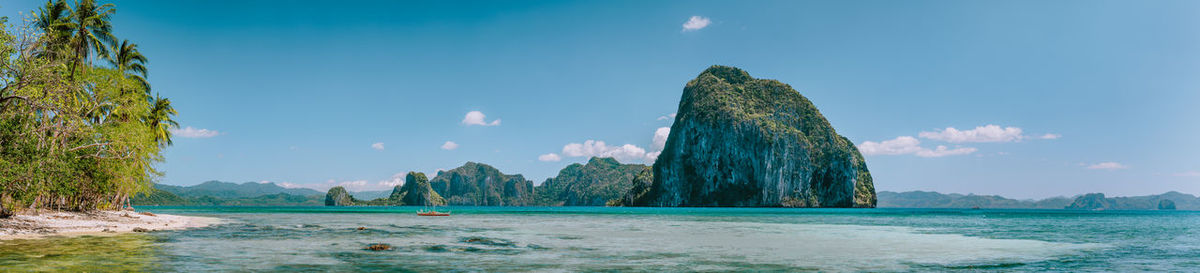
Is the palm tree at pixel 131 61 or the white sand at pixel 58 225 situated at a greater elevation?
the palm tree at pixel 131 61

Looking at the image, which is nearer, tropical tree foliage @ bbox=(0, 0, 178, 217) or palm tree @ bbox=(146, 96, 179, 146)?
tropical tree foliage @ bbox=(0, 0, 178, 217)

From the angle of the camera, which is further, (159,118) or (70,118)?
(159,118)

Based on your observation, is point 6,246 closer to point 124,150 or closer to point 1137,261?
point 124,150

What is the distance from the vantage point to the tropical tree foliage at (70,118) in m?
27.6

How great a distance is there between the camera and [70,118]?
3216 centimetres

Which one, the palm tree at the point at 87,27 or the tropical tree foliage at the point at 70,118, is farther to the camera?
the palm tree at the point at 87,27

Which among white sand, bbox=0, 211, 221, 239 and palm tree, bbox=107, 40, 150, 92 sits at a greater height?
palm tree, bbox=107, 40, 150, 92

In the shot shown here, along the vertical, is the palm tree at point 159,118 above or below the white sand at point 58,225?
above

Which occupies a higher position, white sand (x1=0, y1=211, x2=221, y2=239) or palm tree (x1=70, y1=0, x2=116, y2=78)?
palm tree (x1=70, y1=0, x2=116, y2=78)

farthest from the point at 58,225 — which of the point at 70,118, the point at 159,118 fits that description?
the point at 159,118

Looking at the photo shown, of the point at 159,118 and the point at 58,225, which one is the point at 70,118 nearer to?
the point at 58,225

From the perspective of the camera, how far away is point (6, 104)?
2859cm

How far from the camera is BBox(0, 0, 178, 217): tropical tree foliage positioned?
27.6 meters

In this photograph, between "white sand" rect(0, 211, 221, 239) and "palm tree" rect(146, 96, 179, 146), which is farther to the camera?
"palm tree" rect(146, 96, 179, 146)
